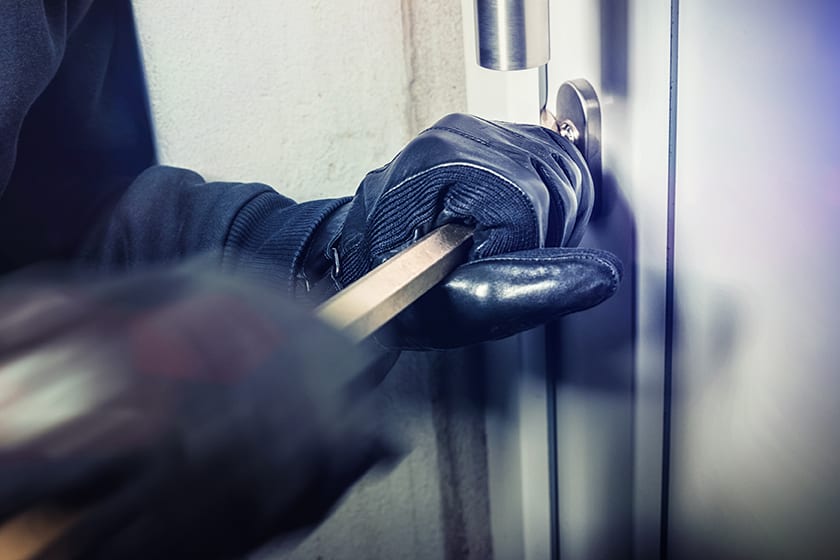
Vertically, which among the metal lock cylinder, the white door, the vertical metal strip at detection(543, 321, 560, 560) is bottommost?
the vertical metal strip at detection(543, 321, 560, 560)

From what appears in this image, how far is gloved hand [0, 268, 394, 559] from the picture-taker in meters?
0.22

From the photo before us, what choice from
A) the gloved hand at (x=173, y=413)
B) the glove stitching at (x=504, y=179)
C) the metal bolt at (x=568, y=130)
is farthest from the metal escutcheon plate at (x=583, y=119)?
the gloved hand at (x=173, y=413)

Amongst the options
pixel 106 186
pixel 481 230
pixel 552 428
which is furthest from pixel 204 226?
pixel 552 428

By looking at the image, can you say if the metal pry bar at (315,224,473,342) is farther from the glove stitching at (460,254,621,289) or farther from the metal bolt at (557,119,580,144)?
the metal bolt at (557,119,580,144)

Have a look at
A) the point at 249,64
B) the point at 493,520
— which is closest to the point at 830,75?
the point at 249,64

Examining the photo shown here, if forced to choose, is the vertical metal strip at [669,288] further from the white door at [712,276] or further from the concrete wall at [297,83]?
the concrete wall at [297,83]

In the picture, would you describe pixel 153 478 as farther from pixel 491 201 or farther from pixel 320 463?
pixel 491 201

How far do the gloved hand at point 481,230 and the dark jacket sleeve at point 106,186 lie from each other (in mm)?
79

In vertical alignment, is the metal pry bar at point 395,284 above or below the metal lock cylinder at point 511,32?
below

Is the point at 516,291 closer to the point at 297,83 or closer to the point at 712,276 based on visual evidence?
the point at 712,276

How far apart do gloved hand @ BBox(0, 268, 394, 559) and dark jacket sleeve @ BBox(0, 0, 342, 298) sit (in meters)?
0.27

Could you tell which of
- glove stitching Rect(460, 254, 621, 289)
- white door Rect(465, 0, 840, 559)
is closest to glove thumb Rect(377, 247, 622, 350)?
glove stitching Rect(460, 254, 621, 289)

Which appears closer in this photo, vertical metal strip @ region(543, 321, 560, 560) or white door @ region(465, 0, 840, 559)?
white door @ region(465, 0, 840, 559)

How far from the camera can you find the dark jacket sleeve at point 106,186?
557 mm
